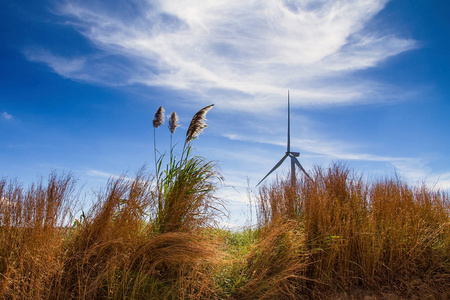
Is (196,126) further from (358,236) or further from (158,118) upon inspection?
(358,236)

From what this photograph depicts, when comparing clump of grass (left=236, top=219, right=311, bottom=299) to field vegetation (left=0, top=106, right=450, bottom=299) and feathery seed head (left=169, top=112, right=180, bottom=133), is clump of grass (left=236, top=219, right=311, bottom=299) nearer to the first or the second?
field vegetation (left=0, top=106, right=450, bottom=299)

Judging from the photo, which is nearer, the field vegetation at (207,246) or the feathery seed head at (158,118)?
the field vegetation at (207,246)

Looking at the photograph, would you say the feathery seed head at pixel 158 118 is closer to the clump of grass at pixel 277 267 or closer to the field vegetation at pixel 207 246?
the field vegetation at pixel 207 246

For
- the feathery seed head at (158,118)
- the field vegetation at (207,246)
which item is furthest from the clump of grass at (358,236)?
the feathery seed head at (158,118)

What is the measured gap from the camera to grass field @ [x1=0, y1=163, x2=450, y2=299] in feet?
14.4

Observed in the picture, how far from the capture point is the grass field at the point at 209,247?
4.40 meters

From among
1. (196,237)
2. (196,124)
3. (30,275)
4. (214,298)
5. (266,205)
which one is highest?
(196,124)

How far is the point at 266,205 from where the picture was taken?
7.25m

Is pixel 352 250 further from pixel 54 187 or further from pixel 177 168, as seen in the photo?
pixel 54 187

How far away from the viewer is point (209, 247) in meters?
5.15

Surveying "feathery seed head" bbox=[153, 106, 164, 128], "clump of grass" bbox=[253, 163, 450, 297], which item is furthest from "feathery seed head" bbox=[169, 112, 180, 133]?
"clump of grass" bbox=[253, 163, 450, 297]

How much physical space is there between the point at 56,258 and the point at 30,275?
335 millimetres

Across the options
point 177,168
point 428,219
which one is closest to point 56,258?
point 177,168

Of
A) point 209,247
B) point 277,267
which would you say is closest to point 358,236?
point 277,267
